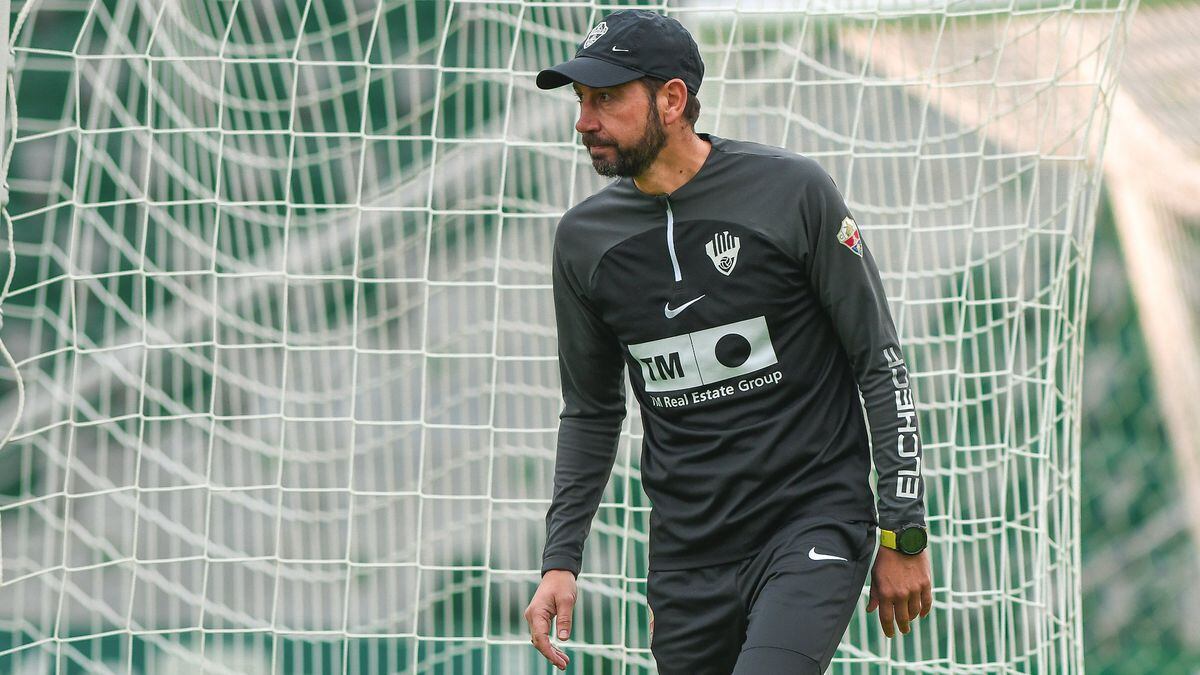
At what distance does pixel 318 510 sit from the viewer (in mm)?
4754

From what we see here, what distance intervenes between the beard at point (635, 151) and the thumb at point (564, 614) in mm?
756

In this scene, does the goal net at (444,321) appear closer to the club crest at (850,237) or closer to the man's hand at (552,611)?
the man's hand at (552,611)

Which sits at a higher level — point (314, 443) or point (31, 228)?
point (31, 228)

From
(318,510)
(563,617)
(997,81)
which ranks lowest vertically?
(318,510)

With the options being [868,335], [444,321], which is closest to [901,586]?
[868,335]

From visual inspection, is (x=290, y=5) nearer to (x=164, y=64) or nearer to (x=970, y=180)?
(x=164, y=64)

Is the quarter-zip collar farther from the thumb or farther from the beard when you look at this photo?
the thumb

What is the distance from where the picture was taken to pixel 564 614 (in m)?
2.40

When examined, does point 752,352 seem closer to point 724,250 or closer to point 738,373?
point 738,373

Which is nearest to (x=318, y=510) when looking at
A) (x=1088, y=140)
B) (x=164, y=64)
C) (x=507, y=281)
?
(x=507, y=281)

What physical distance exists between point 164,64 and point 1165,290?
3.98 meters

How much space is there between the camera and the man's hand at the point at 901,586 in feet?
7.04

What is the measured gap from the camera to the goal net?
12.9 feet

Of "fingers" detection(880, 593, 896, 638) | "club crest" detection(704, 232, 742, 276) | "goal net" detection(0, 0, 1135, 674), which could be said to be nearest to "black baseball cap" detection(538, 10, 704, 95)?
"club crest" detection(704, 232, 742, 276)
